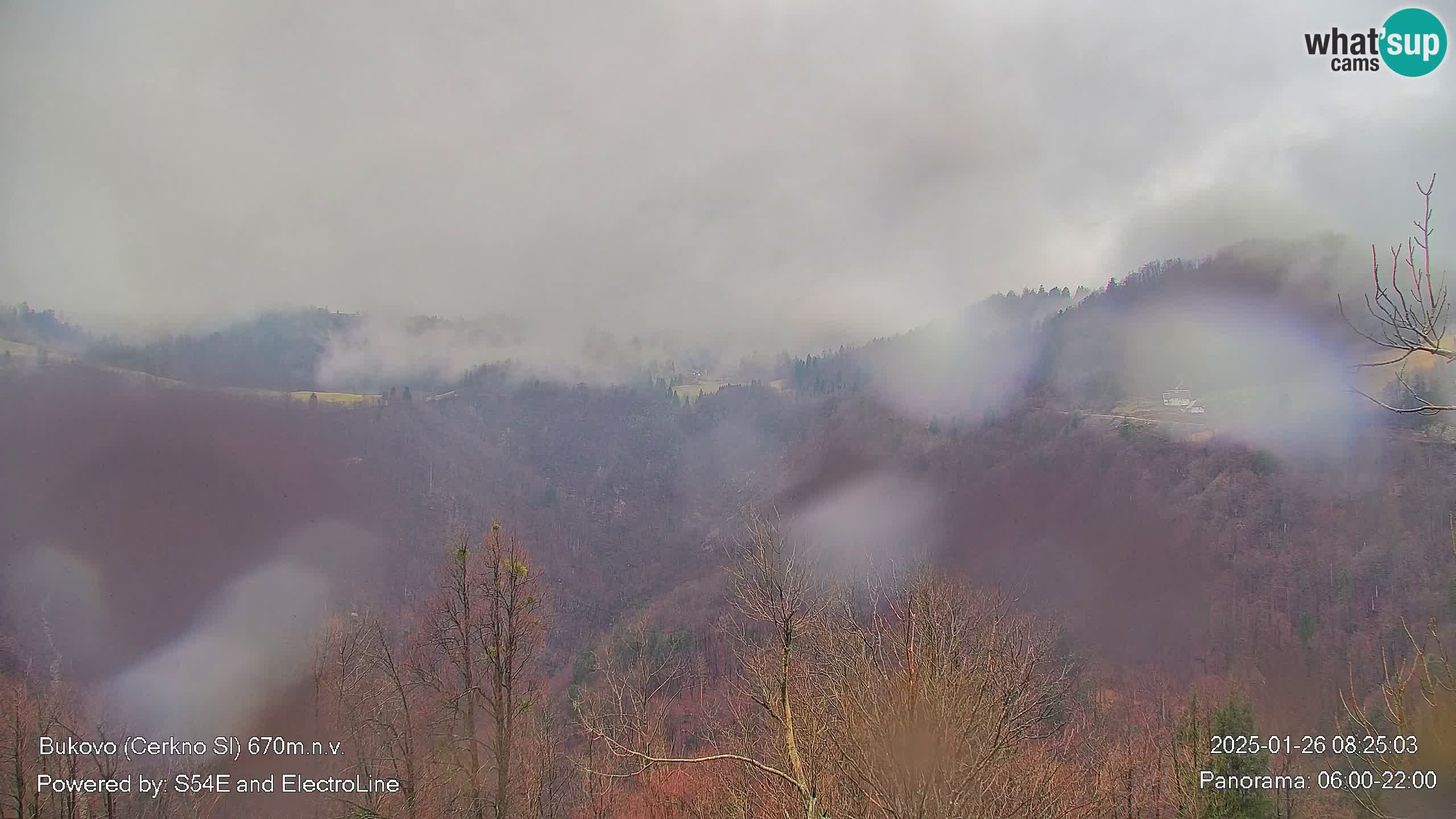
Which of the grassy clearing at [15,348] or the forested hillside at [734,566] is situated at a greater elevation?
the grassy clearing at [15,348]

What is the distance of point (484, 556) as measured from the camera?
17172 mm

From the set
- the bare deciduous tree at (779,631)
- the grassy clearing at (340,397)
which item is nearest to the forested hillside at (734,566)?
the bare deciduous tree at (779,631)

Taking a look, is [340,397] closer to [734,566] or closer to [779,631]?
[734,566]

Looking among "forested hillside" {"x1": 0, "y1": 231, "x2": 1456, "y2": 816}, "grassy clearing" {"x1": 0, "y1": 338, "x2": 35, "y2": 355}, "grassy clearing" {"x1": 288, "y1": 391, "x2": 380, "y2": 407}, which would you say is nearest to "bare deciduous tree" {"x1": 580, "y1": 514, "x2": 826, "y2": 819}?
"forested hillside" {"x1": 0, "y1": 231, "x2": 1456, "y2": 816}

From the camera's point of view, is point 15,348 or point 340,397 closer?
Result: point 15,348

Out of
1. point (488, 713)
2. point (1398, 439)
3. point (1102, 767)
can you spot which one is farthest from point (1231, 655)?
point (488, 713)

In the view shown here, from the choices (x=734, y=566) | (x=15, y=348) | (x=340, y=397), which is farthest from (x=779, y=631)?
(x=340, y=397)

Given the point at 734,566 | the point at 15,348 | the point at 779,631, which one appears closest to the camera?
the point at 779,631

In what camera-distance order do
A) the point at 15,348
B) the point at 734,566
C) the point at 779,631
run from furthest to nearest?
the point at 15,348 → the point at 734,566 → the point at 779,631

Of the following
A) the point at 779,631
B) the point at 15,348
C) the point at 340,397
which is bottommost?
the point at 779,631

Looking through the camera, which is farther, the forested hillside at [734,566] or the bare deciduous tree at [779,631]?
the forested hillside at [734,566]

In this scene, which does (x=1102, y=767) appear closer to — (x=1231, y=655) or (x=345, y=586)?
(x=1231, y=655)

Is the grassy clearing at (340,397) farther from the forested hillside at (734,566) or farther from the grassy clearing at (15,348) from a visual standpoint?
the grassy clearing at (15,348)

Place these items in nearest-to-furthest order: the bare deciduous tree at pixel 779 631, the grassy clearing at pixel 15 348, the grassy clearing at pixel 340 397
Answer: the bare deciduous tree at pixel 779 631
the grassy clearing at pixel 15 348
the grassy clearing at pixel 340 397
